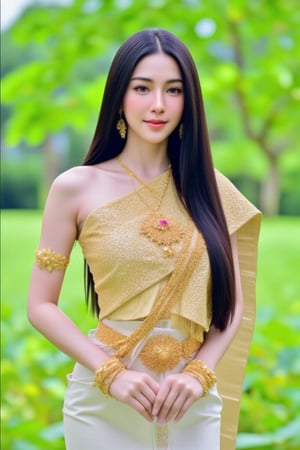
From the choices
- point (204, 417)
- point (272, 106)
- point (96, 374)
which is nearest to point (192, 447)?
point (204, 417)

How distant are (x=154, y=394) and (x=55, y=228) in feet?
1.04

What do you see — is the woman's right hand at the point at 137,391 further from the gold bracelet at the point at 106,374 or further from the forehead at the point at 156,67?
the forehead at the point at 156,67

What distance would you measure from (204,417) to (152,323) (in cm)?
18

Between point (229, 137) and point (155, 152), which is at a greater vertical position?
point (155, 152)

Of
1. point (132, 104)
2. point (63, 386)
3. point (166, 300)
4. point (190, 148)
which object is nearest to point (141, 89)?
point (132, 104)

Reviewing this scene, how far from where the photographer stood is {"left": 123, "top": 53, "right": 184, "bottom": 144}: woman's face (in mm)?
1552

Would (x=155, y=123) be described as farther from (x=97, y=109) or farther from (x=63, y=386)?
(x=97, y=109)

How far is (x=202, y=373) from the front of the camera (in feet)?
5.00

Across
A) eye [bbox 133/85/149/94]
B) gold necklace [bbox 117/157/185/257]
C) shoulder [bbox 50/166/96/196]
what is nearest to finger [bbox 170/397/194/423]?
gold necklace [bbox 117/157/185/257]

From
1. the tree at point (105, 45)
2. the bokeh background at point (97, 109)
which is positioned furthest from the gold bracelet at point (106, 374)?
the tree at point (105, 45)

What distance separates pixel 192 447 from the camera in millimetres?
1545

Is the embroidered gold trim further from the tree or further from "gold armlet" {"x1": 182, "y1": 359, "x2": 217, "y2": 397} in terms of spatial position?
the tree

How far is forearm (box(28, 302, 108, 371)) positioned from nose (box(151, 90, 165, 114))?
1.19 ft

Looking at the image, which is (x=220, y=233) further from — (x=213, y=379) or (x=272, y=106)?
(x=272, y=106)
